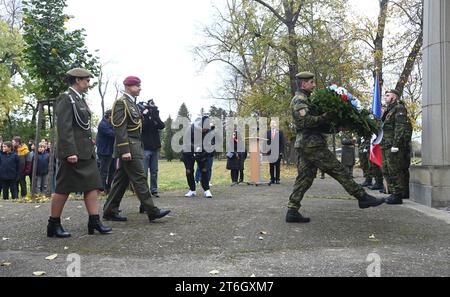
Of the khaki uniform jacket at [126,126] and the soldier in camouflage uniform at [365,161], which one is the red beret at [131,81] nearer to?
the khaki uniform jacket at [126,126]

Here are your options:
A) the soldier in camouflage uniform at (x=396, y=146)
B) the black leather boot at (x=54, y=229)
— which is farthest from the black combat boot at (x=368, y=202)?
the black leather boot at (x=54, y=229)

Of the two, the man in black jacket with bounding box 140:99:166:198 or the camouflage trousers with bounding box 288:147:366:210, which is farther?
the man in black jacket with bounding box 140:99:166:198

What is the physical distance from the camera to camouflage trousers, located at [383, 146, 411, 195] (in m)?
9.27

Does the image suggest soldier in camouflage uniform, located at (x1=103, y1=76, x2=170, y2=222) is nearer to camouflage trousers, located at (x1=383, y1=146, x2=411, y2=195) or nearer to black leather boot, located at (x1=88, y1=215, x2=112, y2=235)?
black leather boot, located at (x1=88, y1=215, x2=112, y2=235)

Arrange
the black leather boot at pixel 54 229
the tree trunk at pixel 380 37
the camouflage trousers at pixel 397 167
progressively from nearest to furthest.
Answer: the black leather boot at pixel 54 229 < the camouflage trousers at pixel 397 167 < the tree trunk at pixel 380 37

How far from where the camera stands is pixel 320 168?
6.77 metres

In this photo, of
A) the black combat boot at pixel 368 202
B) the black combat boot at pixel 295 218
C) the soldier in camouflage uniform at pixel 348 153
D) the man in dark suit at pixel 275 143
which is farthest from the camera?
the soldier in camouflage uniform at pixel 348 153

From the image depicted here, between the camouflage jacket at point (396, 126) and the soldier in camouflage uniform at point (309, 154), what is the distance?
3.16 metres

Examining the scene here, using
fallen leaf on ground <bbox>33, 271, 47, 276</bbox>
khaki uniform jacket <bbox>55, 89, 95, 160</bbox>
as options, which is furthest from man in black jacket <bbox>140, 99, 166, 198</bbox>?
fallen leaf on ground <bbox>33, 271, 47, 276</bbox>

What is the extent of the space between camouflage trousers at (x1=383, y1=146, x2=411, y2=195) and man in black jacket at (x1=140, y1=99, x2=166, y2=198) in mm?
4810

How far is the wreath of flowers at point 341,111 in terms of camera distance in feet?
21.5

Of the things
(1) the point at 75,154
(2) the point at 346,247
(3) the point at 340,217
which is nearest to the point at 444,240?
(2) the point at 346,247
